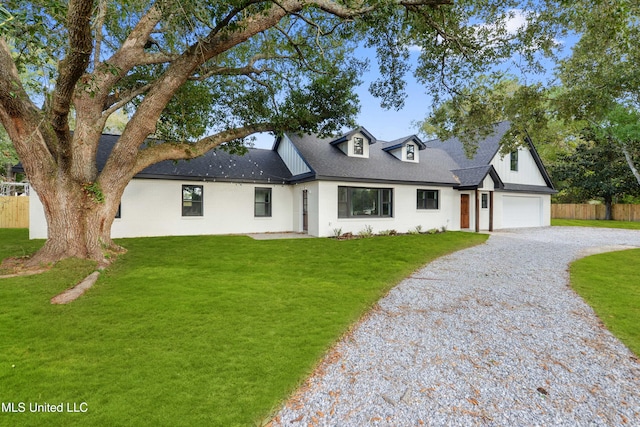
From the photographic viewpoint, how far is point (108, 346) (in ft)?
11.5

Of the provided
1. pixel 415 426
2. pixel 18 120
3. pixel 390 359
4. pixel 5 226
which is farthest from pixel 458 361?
pixel 5 226

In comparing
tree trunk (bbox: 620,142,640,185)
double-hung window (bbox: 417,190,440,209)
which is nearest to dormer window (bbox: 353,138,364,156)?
double-hung window (bbox: 417,190,440,209)

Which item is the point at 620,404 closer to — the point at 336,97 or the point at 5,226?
the point at 336,97

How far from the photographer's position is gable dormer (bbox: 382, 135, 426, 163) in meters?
16.7

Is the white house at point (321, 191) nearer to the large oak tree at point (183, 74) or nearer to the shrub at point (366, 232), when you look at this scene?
the shrub at point (366, 232)

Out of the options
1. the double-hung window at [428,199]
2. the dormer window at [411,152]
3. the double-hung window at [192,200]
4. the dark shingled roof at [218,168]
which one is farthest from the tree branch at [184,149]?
the dormer window at [411,152]

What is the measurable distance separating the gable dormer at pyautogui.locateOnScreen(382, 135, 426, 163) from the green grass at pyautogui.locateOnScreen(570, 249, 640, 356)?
936cm

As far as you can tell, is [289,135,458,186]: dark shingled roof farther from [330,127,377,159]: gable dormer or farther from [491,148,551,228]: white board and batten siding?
[491,148,551,228]: white board and batten siding

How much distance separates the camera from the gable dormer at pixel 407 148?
16672mm

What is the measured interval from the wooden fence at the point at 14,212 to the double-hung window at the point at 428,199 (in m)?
19.5

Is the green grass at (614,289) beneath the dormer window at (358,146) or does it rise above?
beneath

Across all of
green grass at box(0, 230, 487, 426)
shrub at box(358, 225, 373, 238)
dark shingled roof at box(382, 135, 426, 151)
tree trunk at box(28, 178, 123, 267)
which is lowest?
green grass at box(0, 230, 487, 426)

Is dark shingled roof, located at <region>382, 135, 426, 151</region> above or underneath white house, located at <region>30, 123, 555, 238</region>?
above

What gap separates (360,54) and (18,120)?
9.84 meters
